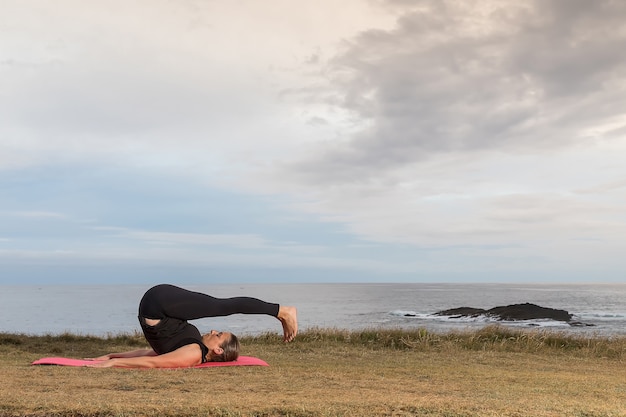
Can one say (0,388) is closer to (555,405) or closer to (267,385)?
(267,385)

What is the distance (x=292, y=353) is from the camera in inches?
375

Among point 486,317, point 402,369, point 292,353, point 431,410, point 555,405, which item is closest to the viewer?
point 431,410

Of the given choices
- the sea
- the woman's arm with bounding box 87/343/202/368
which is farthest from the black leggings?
the sea

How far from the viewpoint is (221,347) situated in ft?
23.7

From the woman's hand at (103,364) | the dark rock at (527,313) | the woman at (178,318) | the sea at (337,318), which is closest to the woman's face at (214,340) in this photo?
the woman at (178,318)

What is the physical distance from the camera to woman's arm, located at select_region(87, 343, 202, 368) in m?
6.74

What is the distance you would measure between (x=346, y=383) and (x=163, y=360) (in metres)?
2.39

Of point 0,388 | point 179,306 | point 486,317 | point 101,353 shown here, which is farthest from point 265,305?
point 486,317

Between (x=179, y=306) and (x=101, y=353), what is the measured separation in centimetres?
363

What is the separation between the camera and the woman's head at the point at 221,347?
7.22 meters

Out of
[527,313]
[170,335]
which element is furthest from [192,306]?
[527,313]

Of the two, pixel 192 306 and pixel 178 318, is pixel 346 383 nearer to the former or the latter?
pixel 192 306

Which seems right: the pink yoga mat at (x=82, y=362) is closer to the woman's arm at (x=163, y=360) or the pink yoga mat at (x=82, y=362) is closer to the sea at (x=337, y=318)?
the woman's arm at (x=163, y=360)

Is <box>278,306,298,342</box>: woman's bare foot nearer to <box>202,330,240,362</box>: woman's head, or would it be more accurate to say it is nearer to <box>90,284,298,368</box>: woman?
<box>90,284,298,368</box>: woman
